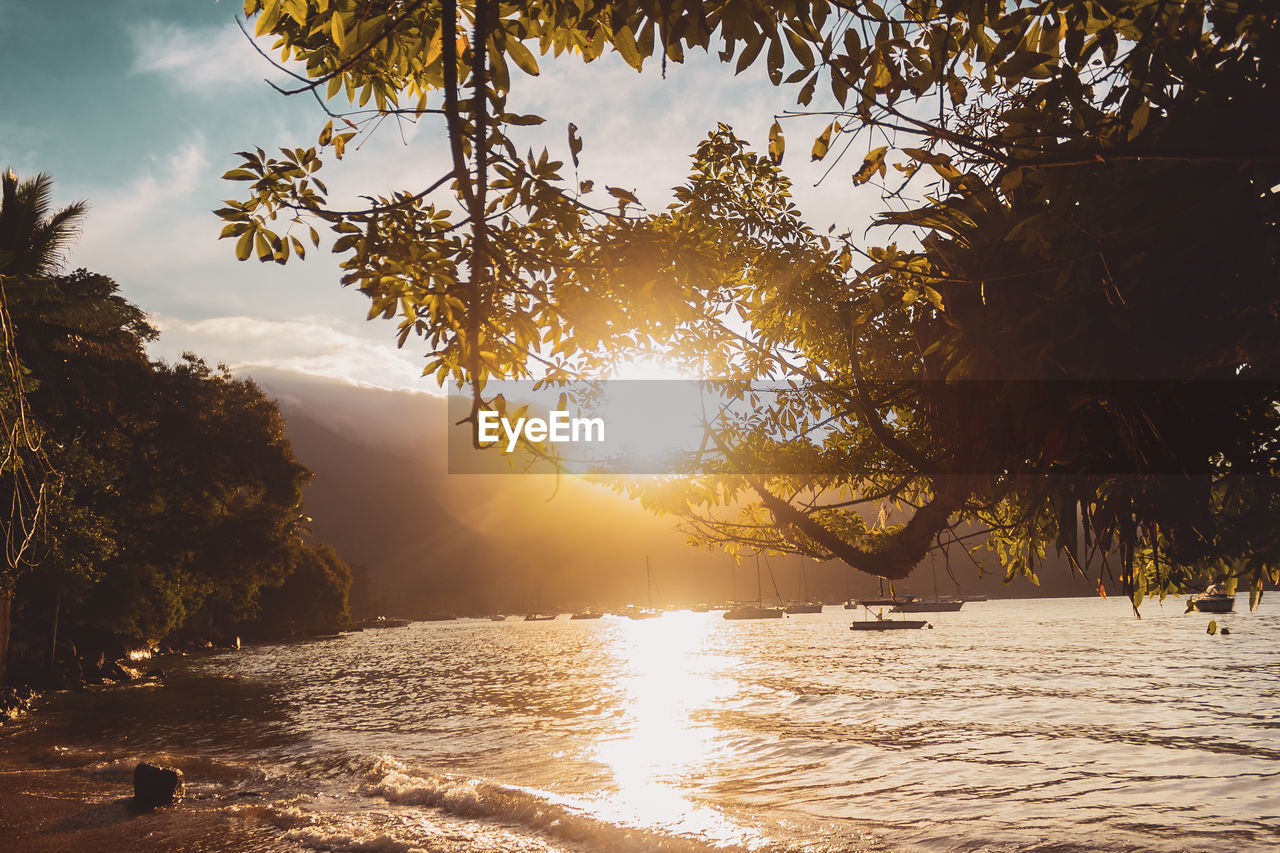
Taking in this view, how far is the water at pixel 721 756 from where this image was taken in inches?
553

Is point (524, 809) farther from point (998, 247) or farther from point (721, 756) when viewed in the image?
point (998, 247)

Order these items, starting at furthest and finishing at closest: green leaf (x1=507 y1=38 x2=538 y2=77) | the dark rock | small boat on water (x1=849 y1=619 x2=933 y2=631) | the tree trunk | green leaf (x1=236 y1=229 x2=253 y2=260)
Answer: small boat on water (x1=849 y1=619 x2=933 y2=631)
the tree trunk
the dark rock
green leaf (x1=236 y1=229 x2=253 y2=260)
green leaf (x1=507 y1=38 x2=538 y2=77)

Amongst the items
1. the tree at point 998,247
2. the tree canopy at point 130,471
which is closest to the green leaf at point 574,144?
the tree at point 998,247

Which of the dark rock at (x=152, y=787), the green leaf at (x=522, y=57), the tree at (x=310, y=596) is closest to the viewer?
the green leaf at (x=522, y=57)

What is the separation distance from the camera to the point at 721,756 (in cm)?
2345

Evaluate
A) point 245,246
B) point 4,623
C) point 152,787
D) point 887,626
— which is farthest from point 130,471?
point 887,626

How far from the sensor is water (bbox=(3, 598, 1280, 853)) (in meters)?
14.0

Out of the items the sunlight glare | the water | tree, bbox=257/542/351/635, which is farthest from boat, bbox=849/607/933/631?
tree, bbox=257/542/351/635

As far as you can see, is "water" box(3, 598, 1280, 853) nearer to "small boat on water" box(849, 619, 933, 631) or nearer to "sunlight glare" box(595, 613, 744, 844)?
"sunlight glare" box(595, 613, 744, 844)

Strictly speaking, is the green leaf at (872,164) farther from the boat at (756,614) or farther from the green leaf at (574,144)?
the boat at (756,614)

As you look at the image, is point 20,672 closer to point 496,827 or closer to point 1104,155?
point 496,827

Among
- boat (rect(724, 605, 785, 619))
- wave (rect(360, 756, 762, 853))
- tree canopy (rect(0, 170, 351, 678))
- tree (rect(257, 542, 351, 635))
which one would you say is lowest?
boat (rect(724, 605, 785, 619))

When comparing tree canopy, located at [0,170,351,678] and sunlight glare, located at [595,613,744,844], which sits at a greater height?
tree canopy, located at [0,170,351,678]

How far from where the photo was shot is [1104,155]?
95.7 inches
